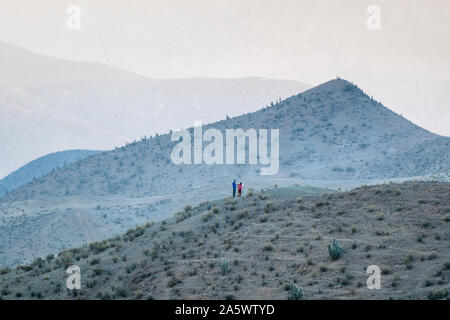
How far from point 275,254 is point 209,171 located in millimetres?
51454

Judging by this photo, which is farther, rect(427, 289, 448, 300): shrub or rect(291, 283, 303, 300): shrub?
rect(291, 283, 303, 300): shrub

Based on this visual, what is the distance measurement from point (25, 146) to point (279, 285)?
420ft

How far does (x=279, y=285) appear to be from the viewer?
23.9m

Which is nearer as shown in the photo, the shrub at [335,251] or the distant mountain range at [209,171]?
the shrub at [335,251]

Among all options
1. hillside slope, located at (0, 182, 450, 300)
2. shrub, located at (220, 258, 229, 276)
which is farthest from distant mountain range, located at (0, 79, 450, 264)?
shrub, located at (220, 258, 229, 276)

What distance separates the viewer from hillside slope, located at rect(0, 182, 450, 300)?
2331 centimetres

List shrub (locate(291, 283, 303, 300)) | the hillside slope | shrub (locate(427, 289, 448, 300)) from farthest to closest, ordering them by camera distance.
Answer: the hillside slope
shrub (locate(291, 283, 303, 300))
shrub (locate(427, 289, 448, 300))

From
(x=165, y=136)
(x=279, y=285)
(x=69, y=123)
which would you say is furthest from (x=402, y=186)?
(x=69, y=123)

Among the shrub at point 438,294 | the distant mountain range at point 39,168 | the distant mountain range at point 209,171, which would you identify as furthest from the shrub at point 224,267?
the distant mountain range at point 39,168

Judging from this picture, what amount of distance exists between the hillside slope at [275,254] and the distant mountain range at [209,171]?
82.6ft

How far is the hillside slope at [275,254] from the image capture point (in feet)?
76.5

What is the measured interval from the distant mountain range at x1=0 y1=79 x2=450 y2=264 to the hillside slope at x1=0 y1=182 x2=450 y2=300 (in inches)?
992

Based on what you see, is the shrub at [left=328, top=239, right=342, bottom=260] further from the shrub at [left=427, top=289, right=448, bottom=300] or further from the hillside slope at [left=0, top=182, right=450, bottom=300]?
the shrub at [left=427, top=289, right=448, bottom=300]

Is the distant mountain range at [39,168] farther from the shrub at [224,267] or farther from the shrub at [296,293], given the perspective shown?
the shrub at [296,293]
